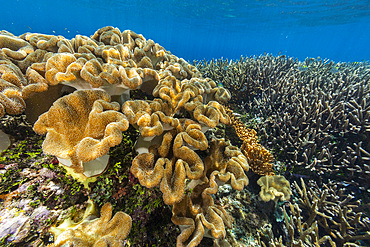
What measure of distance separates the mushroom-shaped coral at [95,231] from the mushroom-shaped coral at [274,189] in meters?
2.52

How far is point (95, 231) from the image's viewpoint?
5.27ft

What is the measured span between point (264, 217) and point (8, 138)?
400 centimetres

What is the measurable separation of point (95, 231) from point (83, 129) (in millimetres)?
1092

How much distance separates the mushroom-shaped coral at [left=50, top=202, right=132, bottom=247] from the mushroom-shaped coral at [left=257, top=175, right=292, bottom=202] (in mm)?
2521

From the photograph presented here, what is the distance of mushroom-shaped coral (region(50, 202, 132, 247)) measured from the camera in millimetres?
1445

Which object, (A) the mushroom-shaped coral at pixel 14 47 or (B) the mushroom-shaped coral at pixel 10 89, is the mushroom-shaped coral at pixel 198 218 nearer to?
(B) the mushroom-shaped coral at pixel 10 89

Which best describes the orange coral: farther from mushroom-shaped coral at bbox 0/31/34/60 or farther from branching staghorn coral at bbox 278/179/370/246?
mushroom-shaped coral at bbox 0/31/34/60

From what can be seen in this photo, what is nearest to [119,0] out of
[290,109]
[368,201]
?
[290,109]

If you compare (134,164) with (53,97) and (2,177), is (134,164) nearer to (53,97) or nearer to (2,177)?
(2,177)

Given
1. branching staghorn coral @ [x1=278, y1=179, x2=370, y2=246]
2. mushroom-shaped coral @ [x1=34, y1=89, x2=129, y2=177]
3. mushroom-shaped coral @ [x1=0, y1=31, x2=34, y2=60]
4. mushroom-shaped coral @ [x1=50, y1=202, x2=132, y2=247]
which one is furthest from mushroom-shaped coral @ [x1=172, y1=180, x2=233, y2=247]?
mushroom-shaped coral @ [x1=0, y1=31, x2=34, y2=60]

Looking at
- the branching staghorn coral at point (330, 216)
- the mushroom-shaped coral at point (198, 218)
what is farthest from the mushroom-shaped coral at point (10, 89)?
the branching staghorn coral at point (330, 216)

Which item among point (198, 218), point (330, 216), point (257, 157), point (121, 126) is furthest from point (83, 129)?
point (330, 216)

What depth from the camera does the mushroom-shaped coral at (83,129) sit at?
4.86 feet

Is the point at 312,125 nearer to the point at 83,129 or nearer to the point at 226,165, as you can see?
the point at 226,165
